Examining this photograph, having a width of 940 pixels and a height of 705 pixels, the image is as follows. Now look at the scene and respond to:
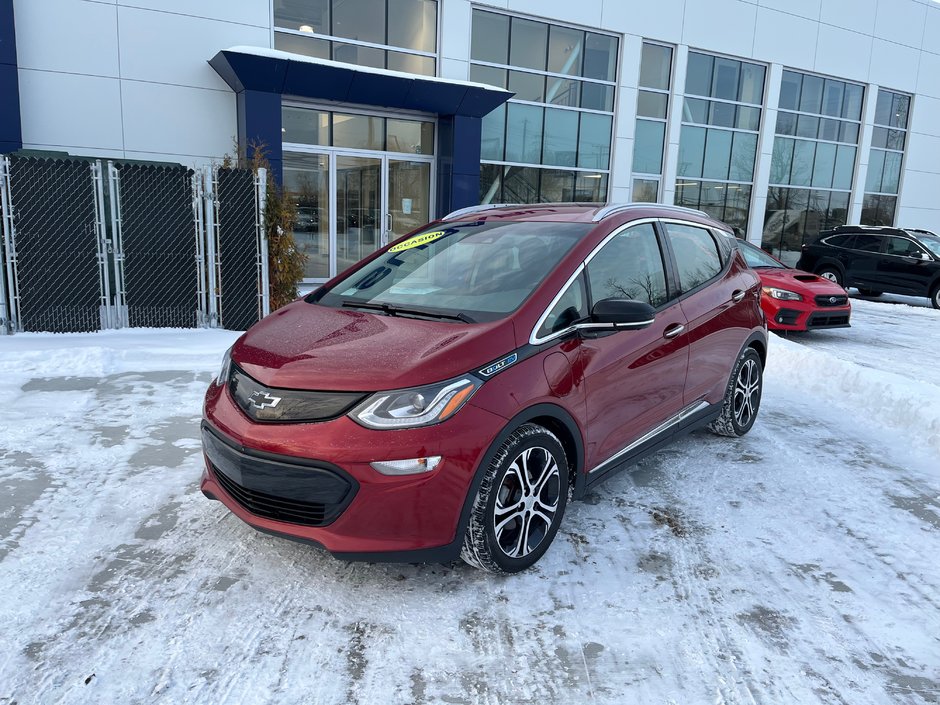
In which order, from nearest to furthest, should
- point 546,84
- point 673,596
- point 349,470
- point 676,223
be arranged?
1. point 349,470
2. point 673,596
3. point 676,223
4. point 546,84

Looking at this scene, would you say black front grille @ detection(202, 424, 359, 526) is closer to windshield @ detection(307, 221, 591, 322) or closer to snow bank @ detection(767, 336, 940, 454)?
windshield @ detection(307, 221, 591, 322)

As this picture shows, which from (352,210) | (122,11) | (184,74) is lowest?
(352,210)

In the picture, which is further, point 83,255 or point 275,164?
point 275,164

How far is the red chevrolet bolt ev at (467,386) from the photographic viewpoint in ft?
9.39

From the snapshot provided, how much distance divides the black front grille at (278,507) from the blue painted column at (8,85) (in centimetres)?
1031

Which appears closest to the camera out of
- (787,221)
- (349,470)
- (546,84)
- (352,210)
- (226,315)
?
(349,470)

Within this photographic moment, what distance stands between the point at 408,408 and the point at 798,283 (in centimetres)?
942

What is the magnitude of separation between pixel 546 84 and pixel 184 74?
7.80m

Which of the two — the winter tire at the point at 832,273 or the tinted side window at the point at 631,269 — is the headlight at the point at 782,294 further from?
the tinted side window at the point at 631,269

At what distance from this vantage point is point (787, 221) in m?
20.4

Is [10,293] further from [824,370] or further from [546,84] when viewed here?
[546,84]

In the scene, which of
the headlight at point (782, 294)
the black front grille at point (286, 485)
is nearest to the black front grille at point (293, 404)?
the black front grille at point (286, 485)

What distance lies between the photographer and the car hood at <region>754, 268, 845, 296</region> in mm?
10457

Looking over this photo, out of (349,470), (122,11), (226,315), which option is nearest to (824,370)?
(349,470)
